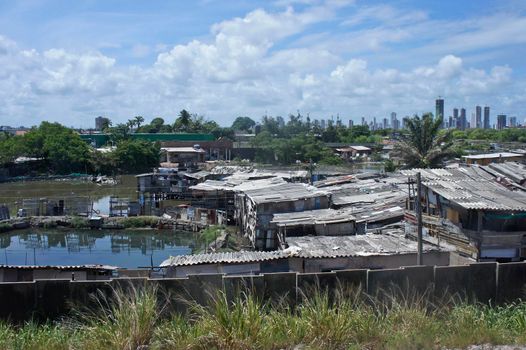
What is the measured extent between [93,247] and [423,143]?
63.9 ft

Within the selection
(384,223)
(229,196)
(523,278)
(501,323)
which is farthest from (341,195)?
(501,323)

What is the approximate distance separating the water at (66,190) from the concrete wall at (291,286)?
27837 millimetres

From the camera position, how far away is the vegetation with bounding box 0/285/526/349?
5.56 meters

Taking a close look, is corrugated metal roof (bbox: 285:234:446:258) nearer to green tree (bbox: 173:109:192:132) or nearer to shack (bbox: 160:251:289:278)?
shack (bbox: 160:251:289:278)

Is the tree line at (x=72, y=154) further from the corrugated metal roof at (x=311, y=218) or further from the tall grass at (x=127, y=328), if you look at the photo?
the tall grass at (x=127, y=328)

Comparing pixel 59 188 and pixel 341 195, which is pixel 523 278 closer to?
pixel 341 195

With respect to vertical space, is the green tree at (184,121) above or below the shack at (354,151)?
above

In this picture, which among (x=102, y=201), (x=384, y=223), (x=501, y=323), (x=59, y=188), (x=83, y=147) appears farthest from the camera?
(x=83, y=147)

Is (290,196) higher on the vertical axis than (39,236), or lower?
higher

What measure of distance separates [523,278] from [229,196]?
888 inches

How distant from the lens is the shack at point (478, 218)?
40.2ft

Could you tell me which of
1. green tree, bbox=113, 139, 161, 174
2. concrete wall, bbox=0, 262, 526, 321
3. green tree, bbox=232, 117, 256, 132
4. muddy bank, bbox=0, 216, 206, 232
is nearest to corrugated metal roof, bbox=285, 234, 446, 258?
concrete wall, bbox=0, 262, 526, 321

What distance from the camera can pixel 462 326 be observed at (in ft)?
20.2

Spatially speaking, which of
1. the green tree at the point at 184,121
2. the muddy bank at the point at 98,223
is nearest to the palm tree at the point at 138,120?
the green tree at the point at 184,121
